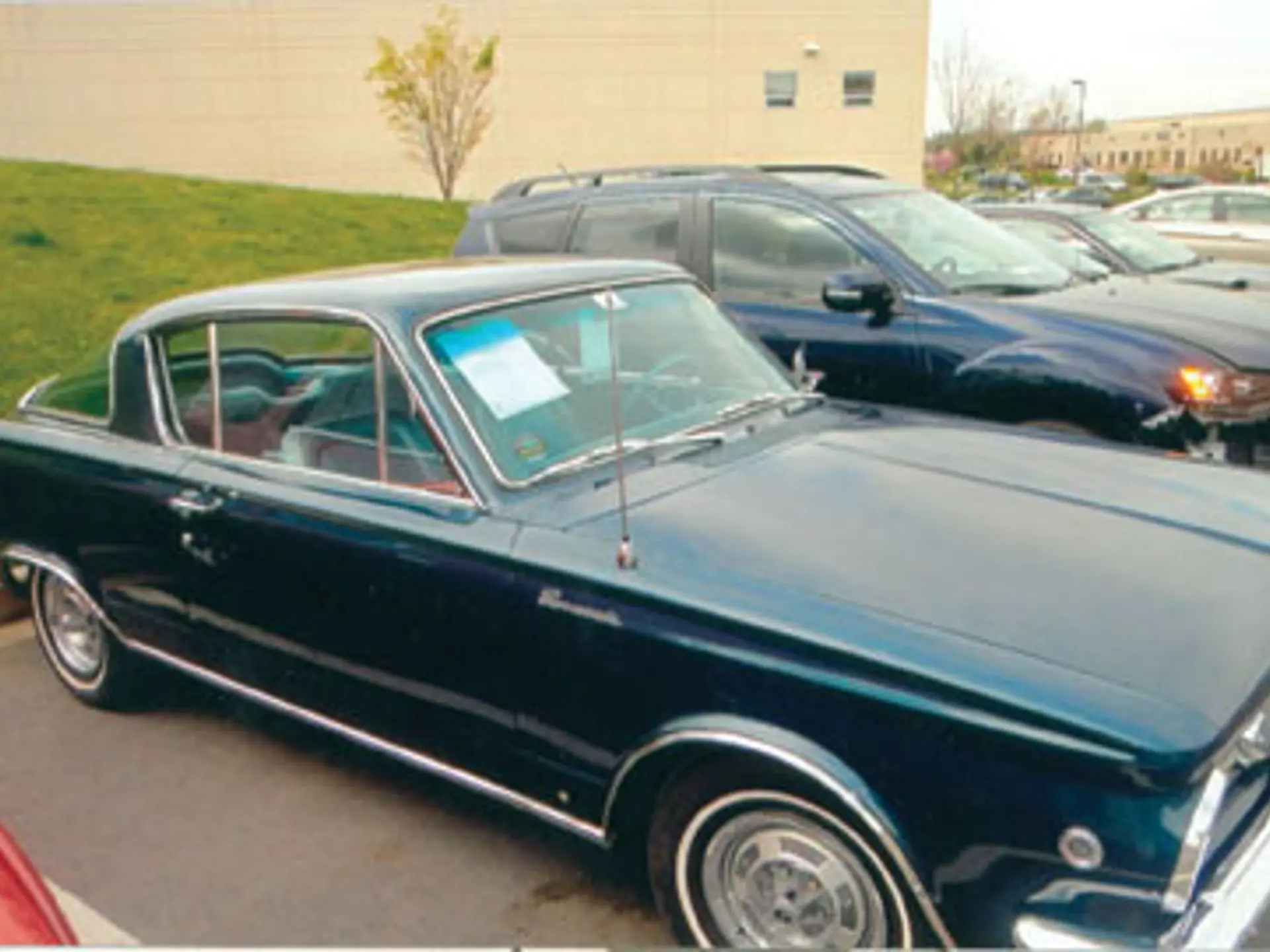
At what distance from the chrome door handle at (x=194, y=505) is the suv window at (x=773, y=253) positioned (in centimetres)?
300

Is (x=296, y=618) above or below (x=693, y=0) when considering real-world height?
below

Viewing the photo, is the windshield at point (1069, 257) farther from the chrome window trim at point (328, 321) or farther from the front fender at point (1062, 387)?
the chrome window trim at point (328, 321)

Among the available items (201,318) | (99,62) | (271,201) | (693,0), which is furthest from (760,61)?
(201,318)

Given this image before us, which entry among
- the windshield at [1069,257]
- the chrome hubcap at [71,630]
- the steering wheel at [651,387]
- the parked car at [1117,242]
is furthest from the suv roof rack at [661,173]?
the chrome hubcap at [71,630]

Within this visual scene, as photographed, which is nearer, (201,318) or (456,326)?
(456,326)

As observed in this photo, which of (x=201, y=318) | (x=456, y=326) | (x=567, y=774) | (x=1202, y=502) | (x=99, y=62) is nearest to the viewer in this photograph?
(x=567, y=774)

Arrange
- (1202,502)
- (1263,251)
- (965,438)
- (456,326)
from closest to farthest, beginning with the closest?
(1202,502) < (456,326) < (965,438) < (1263,251)

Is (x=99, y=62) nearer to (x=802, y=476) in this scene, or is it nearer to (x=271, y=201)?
(x=271, y=201)

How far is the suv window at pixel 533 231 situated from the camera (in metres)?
6.02

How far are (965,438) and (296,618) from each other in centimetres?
205

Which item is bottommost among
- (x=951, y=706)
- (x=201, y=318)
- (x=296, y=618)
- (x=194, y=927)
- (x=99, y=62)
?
(x=194, y=927)

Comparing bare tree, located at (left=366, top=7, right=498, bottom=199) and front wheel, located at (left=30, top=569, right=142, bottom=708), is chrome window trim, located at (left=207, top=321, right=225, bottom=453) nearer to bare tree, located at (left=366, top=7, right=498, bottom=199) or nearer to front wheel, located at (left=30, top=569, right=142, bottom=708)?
front wheel, located at (left=30, top=569, right=142, bottom=708)

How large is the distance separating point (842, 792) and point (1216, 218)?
14406mm

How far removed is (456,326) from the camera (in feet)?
10.0
